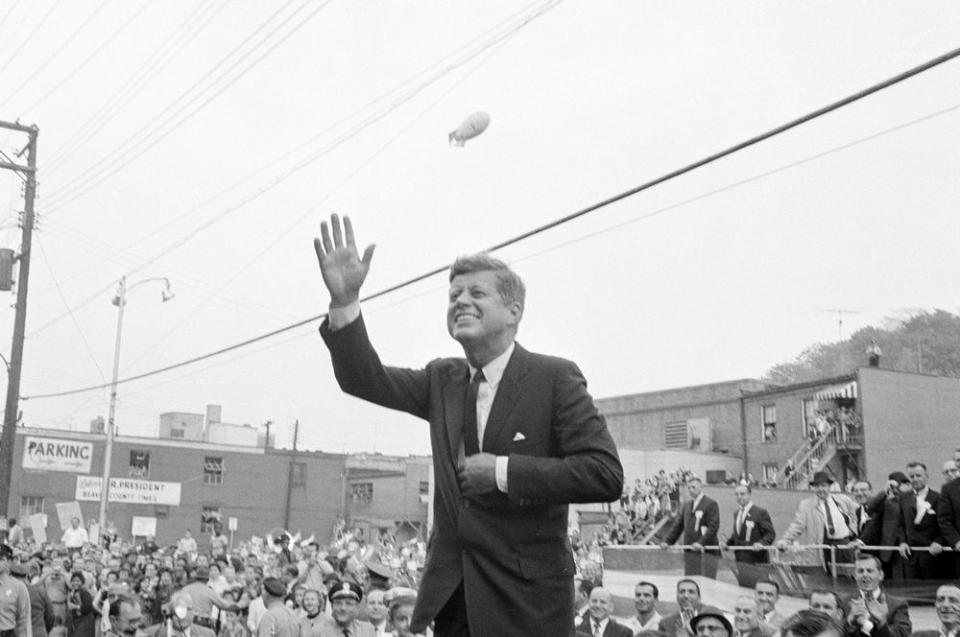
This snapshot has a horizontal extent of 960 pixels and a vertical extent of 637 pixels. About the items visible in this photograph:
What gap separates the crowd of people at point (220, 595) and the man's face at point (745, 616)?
8.71 ft

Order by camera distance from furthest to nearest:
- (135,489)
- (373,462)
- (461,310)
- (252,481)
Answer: (373,462) < (252,481) < (135,489) < (461,310)

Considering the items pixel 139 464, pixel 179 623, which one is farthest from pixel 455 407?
pixel 139 464

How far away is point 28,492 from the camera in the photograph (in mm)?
55312

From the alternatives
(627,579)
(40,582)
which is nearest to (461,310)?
(627,579)

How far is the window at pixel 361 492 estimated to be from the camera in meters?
69.2

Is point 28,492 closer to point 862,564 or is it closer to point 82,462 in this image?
point 82,462

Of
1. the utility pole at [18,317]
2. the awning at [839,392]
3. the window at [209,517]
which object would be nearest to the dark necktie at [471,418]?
the utility pole at [18,317]

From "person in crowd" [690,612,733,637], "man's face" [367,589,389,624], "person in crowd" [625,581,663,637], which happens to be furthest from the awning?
"person in crowd" [690,612,733,637]

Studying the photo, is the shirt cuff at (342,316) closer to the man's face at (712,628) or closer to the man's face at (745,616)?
the man's face at (712,628)

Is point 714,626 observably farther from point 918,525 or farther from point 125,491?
point 125,491

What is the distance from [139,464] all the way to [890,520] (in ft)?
177

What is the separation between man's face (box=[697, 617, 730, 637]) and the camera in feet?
27.3

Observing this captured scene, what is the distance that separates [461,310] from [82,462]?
124 ft

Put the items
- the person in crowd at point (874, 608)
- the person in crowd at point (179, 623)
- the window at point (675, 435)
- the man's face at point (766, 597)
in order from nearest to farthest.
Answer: the person in crowd at point (874, 608) → the man's face at point (766, 597) → the person in crowd at point (179, 623) → the window at point (675, 435)
